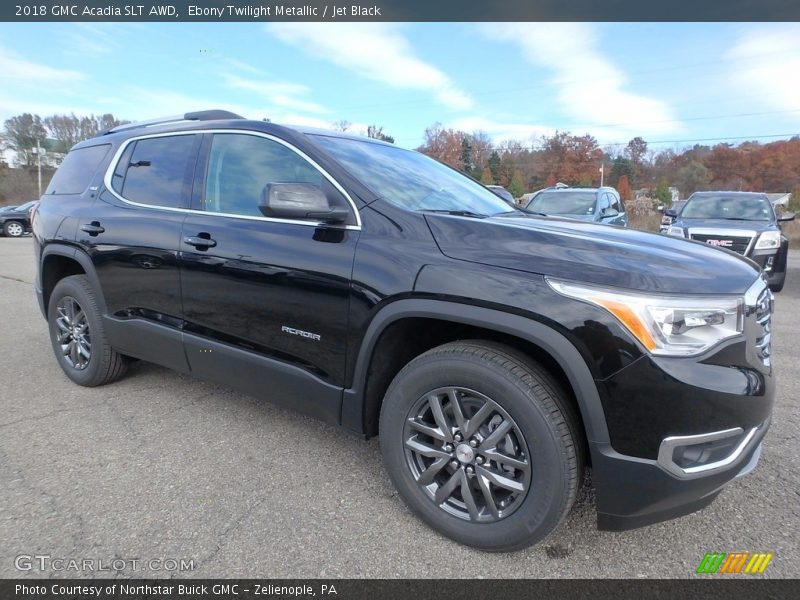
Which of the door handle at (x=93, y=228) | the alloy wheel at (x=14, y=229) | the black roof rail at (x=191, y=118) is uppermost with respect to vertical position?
the black roof rail at (x=191, y=118)

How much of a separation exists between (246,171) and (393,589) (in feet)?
7.41

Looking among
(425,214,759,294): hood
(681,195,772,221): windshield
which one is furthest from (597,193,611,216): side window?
(425,214,759,294): hood

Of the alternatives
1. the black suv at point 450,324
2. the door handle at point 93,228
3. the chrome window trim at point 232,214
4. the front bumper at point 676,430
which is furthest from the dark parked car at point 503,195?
the door handle at point 93,228

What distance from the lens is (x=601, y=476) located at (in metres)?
1.93

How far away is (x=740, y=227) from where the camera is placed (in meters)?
8.41

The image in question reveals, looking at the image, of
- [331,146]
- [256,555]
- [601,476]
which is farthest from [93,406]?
[601,476]

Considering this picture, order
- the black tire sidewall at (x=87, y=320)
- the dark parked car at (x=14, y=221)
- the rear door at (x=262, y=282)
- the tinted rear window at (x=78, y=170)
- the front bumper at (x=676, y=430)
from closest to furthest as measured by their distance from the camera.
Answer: the front bumper at (x=676, y=430)
the rear door at (x=262, y=282)
the black tire sidewall at (x=87, y=320)
the tinted rear window at (x=78, y=170)
the dark parked car at (x=14, y=221)

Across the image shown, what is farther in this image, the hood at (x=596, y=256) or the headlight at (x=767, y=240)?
the headlight at (x=767, y=240)

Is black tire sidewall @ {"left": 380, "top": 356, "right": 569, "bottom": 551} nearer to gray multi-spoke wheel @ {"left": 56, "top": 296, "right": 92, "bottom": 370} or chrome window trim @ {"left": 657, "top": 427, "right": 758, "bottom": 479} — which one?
chrome window trim @ {"left": 657, "top": 427, "right": 758, "bottom": 479}

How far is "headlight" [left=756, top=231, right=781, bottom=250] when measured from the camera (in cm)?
814

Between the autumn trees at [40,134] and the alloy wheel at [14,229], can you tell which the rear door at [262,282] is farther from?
the autumn trees at [40,134]

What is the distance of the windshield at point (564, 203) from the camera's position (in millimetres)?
9258

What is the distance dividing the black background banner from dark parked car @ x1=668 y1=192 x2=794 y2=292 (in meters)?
6.71

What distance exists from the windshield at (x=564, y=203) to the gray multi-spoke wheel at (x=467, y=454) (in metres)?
7.53
